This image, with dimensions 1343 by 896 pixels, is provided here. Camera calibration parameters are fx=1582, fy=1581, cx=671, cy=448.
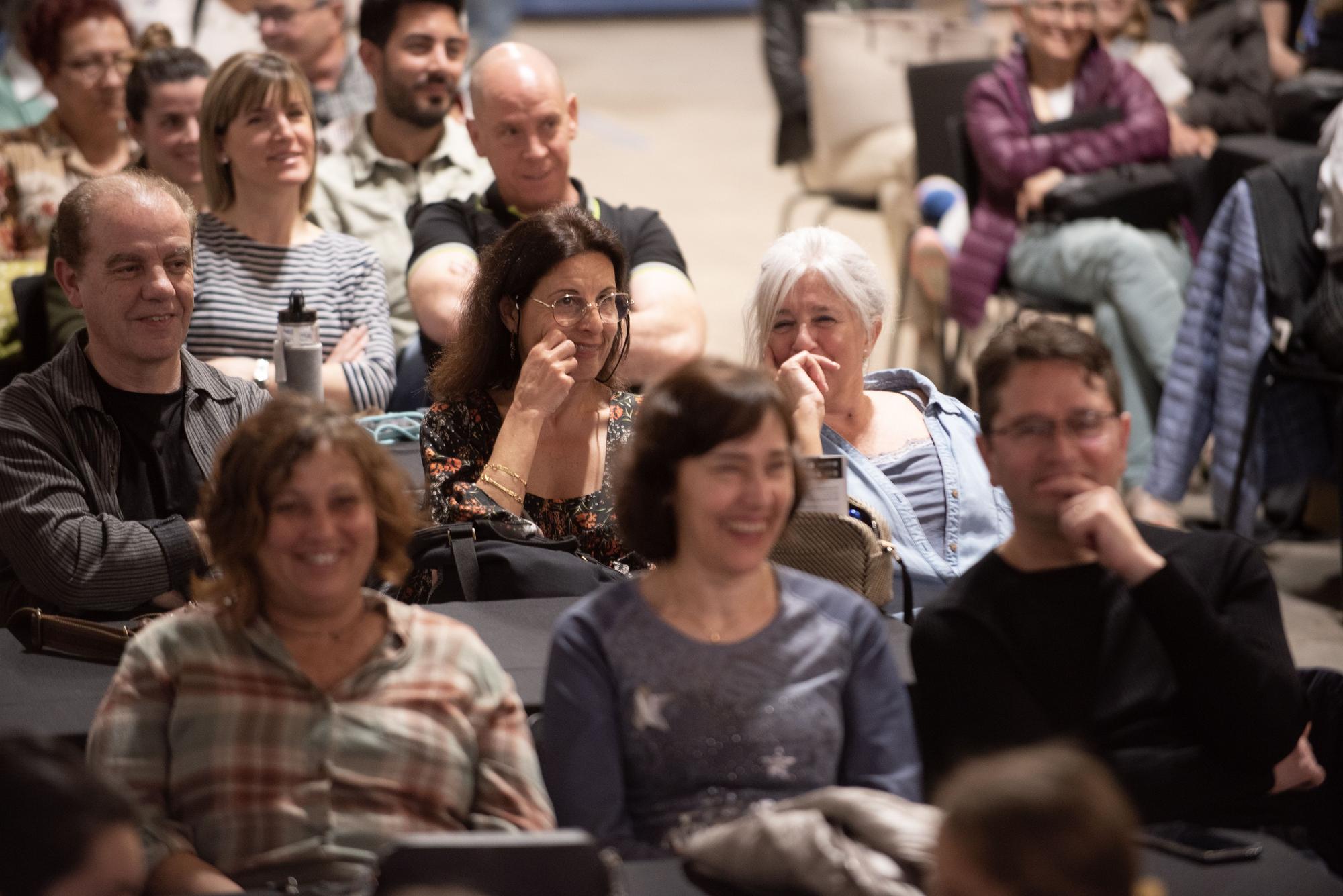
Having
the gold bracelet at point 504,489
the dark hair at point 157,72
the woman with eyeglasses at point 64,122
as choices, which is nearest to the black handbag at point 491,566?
the gold bracelet at point 504,489

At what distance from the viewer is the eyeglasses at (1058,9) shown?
199 inches

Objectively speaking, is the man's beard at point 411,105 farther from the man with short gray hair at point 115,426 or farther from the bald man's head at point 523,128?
the man with short gray hair at point 115,426

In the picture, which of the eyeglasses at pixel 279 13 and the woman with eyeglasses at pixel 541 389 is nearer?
the woman with eyeglasses at pixel 541 389

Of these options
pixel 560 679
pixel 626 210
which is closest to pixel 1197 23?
pixel 626 210

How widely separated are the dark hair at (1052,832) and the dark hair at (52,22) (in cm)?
399

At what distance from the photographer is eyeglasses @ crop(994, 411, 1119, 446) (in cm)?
201

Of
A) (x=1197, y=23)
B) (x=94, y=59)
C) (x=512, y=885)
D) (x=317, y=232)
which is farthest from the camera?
(x=1197, y=23)

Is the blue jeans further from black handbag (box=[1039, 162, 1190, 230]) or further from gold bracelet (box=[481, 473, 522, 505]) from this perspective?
gold bracelet (box=[481, 473, 522, 505])

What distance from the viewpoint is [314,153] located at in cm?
376

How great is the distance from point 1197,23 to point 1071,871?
5462 millimetres

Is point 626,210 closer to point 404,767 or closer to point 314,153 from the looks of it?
point 314,153

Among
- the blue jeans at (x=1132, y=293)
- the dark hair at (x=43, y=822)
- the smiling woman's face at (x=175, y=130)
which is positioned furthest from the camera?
the blue jeans at (x=1132, y=293)

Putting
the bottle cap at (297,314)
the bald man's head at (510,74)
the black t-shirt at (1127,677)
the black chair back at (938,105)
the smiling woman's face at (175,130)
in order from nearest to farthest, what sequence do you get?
the black t-shirt at (1127,677) → the bottle cap at (297,314) → the bald man's head at (510,74) → the smiling woman's face at (175,130) → the black chair back at (938,105)

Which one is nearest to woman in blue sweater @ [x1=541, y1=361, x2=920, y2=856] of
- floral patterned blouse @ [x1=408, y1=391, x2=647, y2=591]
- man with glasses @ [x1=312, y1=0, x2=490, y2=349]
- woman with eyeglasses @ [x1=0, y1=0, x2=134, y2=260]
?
floral patterned blouse @ [x1=408, y1=391, x2=647, y2=591]
